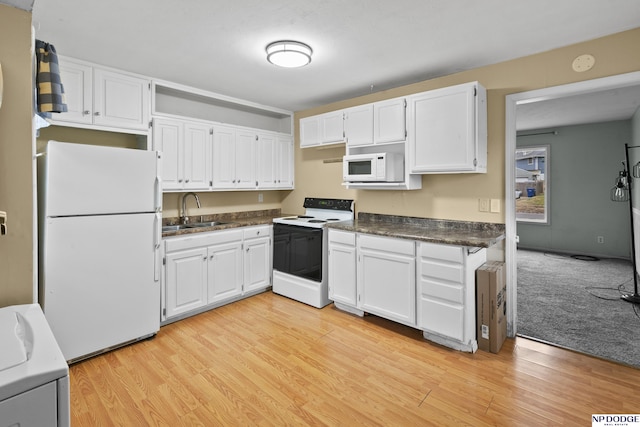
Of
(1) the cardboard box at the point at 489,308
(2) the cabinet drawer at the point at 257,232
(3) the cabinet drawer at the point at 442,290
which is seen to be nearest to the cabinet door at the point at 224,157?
(2) the cabinet drawer at the point at 257,232

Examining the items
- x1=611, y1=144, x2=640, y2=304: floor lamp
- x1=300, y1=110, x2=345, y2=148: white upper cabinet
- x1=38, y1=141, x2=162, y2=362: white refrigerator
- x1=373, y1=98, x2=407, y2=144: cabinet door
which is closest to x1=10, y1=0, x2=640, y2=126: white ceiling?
x1=373, y1=98, x2=407, y2=144: cabinet door

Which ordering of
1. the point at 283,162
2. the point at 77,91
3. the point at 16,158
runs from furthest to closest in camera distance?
1. the point at 283,162
2. the point at 77,91
3. the point at 16,158

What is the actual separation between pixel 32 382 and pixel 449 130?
3003 mm

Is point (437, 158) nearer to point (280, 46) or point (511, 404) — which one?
point (280, 46)

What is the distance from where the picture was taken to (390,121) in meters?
3.27

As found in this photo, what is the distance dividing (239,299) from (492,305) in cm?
A: 263

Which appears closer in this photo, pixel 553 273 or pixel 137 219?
pixel 137 219

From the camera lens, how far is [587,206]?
588 centimetres

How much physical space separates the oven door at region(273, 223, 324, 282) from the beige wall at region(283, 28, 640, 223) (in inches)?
30.3

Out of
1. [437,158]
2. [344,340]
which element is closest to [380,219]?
[437,158]

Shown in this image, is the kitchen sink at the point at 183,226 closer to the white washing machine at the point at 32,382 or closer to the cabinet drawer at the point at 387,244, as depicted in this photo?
the cabinet drawer at the point at 387,244

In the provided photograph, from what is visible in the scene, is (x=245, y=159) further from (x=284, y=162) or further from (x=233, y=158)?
(x=284, y=162)

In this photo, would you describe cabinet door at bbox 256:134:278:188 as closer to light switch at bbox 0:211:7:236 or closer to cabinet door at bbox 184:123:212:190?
cabinet door at bbox 184:123:212:190

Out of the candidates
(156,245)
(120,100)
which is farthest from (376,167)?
(120,100)
